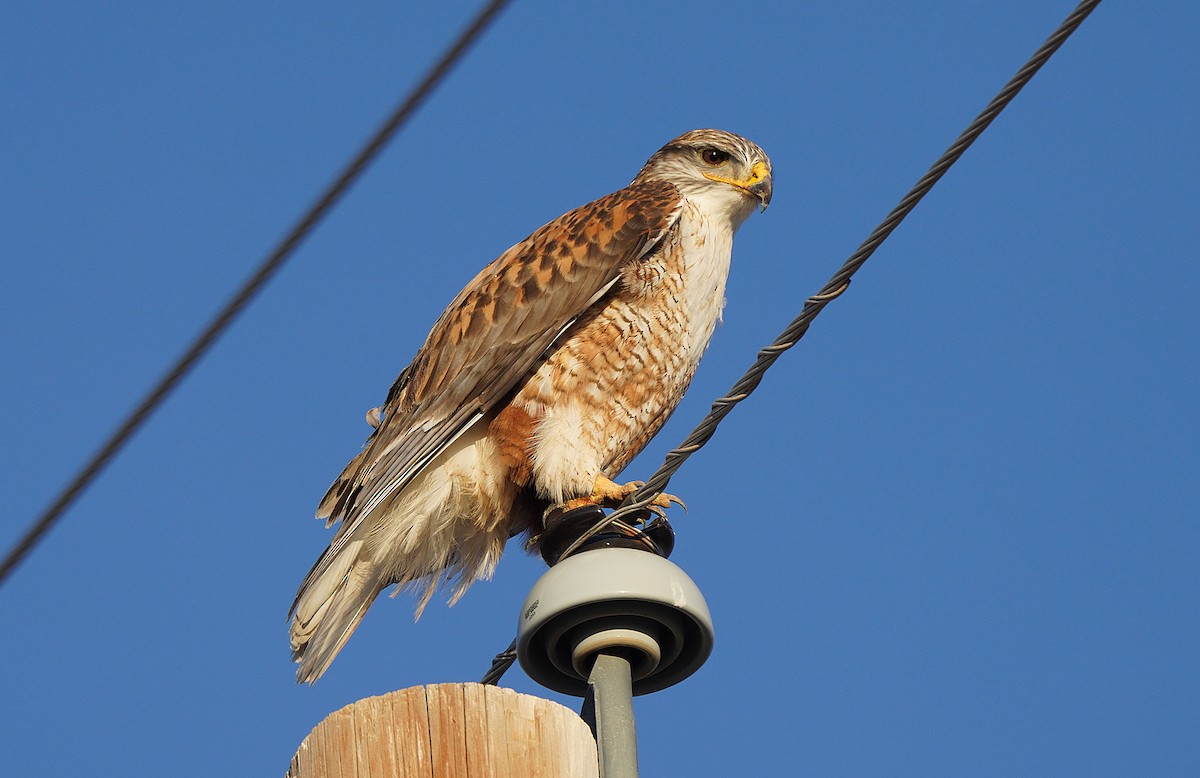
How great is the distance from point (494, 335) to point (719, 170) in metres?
1.37

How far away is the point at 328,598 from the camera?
5.45m

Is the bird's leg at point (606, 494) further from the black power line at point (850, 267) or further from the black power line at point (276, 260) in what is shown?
the black power line at point (276, 260)

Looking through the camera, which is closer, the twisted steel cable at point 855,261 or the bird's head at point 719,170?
the twisted steel cable at point 855,261

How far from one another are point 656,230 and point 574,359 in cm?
67

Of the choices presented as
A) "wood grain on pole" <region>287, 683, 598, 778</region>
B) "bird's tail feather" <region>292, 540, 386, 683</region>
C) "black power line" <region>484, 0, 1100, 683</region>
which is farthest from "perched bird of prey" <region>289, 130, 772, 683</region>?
"wood grain on pole" <region>287, 683, 598, 778</region>

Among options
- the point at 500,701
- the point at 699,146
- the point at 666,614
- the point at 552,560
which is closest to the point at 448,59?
the point at 500,701

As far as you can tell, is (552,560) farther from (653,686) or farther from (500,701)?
(500,701)

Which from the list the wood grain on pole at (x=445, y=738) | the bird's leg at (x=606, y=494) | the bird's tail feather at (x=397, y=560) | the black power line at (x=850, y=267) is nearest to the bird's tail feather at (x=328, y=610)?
the bird's tail feather at (x=397, y=560)

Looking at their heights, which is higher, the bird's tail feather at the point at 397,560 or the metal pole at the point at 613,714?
the bird's tail feather at the point at 397,560

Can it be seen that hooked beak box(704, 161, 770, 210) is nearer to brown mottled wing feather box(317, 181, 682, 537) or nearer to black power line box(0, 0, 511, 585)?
brown mottled wing feather box(317, 181, 682, 537)

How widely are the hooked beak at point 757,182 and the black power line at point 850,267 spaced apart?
269 centimetres

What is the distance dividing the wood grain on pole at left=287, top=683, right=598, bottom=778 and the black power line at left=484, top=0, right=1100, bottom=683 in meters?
1.08

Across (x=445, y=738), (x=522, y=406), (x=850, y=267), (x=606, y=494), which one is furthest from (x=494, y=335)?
(x=445, y=738)

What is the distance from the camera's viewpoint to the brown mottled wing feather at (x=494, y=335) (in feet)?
18.5
